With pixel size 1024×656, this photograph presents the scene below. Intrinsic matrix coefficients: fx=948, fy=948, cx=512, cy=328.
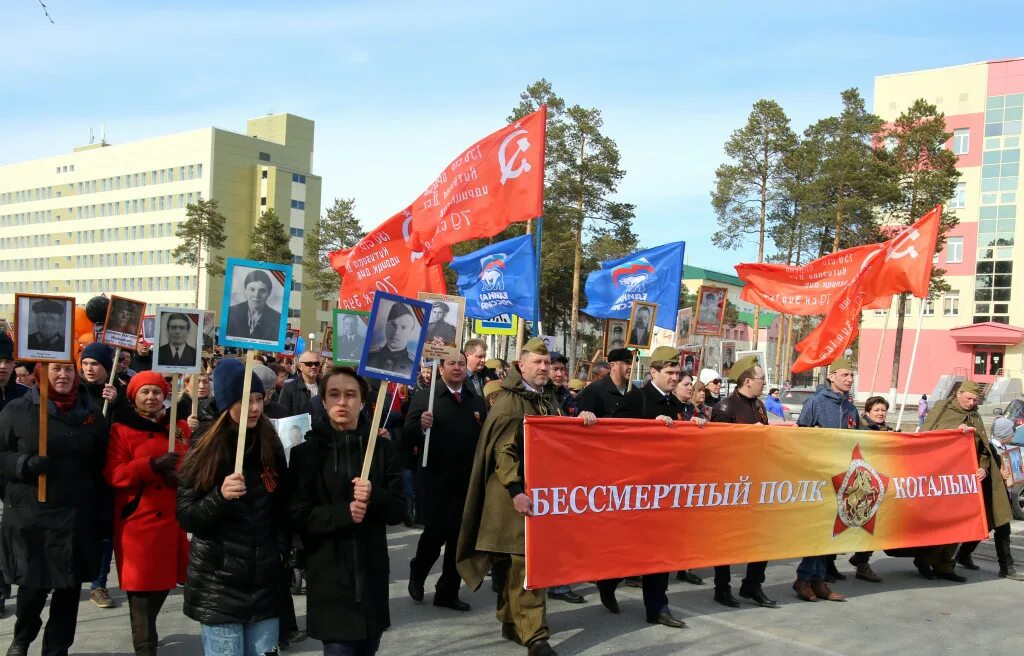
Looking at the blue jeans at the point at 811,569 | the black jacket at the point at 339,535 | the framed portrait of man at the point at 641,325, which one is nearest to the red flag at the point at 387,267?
the framed portrait of man at the point at 641,325

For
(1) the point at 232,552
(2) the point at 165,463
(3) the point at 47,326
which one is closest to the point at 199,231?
(3) the point at 47,326

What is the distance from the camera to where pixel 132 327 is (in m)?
7.51

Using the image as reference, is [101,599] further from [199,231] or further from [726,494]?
[199,231]

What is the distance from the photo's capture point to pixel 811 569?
7941 mm

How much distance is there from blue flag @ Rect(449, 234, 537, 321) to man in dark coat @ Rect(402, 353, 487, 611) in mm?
3890

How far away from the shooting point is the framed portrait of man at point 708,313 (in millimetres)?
13258

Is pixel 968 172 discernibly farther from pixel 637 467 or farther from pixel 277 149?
pixel 277 149

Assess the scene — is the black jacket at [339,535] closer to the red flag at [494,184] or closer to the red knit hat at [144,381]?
the red knit hat at [144,381]

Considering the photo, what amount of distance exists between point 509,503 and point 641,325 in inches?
207

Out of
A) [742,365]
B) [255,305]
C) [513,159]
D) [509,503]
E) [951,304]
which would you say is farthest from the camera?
[951,304]

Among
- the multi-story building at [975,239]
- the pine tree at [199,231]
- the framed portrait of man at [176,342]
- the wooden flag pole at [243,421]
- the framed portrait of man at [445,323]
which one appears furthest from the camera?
the pine tree at [199,231]

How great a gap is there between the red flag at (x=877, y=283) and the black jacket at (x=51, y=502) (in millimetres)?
8385

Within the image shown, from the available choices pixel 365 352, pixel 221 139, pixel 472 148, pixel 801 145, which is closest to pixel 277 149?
pixel 221 139

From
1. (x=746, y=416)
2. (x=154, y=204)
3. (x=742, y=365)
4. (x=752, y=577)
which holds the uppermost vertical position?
(x=154, y=204)
